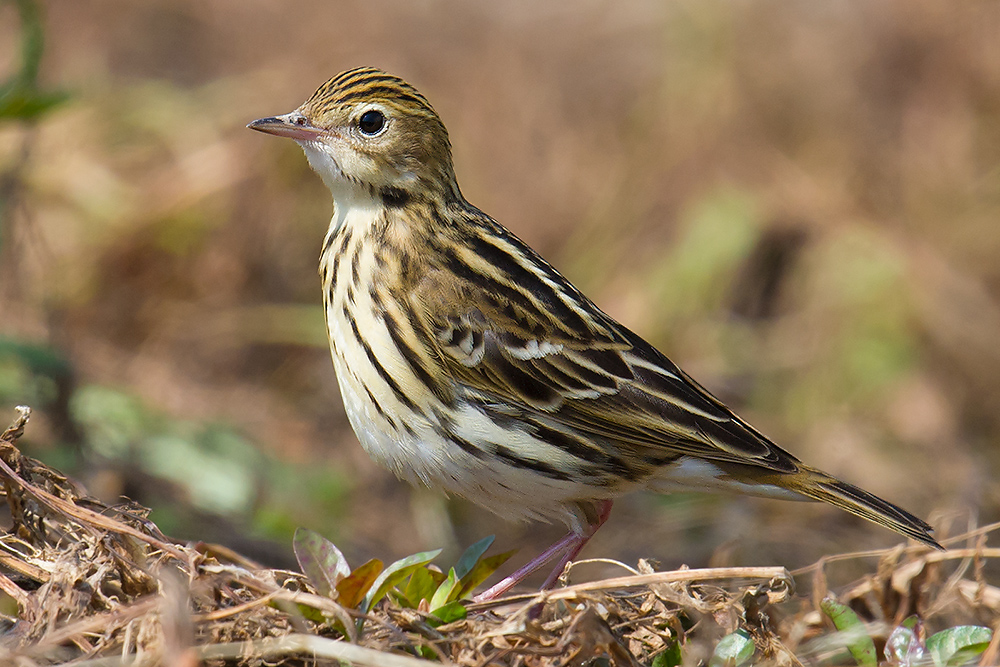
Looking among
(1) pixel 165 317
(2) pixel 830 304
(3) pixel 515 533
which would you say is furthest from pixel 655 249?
(1) pixel 165 317

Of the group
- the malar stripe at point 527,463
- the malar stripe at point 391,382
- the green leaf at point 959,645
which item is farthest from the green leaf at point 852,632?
the malar stripe at point 391,382

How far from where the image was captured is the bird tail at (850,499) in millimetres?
4180

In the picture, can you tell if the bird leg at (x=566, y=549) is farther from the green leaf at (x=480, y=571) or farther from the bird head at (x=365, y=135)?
the bird head at (x=365, y=135)

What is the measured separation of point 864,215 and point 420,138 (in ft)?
18.0

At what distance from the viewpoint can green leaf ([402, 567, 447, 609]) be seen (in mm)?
3512

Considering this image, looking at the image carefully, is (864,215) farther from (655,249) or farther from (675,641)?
(675,641)

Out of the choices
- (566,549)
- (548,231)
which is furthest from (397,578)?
(548,231)

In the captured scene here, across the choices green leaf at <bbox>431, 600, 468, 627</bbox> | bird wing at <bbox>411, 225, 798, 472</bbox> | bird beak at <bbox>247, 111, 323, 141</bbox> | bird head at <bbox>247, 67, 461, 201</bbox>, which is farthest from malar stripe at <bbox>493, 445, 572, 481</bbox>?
bird beak at <bbox>247, 111, 323, 141</bbox>

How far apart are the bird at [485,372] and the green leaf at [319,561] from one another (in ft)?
2.50

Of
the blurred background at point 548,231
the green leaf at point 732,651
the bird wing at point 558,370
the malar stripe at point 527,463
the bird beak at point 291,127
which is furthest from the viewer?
the blurred background at point 548,231

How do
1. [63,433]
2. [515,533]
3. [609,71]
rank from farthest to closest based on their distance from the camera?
[609,71] < [515,533] < [63,433]

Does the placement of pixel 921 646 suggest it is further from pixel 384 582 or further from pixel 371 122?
pixel 371 122

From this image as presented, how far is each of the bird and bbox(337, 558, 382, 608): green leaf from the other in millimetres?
826

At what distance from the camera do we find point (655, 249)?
9.16 meters
